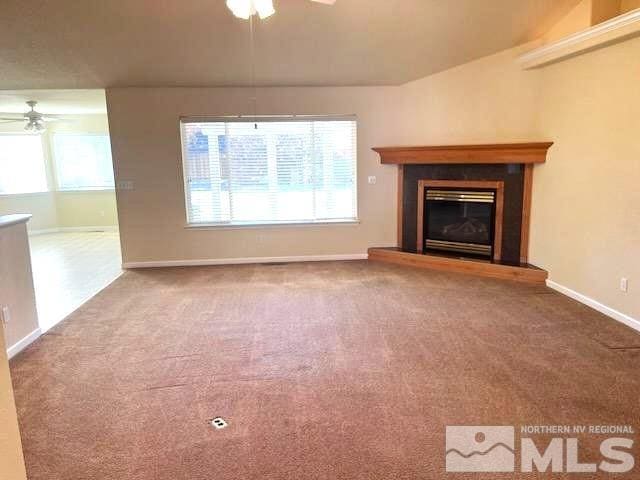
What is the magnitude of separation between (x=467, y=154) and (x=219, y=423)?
4.24m

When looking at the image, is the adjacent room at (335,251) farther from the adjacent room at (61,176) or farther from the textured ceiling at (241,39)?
the adjacent room at (61,176)

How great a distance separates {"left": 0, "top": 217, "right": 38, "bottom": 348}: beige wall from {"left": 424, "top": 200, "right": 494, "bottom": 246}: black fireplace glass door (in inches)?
182

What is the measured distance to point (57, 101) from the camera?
721 cm

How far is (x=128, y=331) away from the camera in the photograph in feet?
12.5

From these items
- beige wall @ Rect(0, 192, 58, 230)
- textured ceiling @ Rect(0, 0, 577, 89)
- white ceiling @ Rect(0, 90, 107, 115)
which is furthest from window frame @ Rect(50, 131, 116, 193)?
textured ceiling @ Rect(0, 0, 577, 89)

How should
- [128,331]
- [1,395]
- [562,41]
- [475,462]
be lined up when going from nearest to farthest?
[1,395]
[475,462]
[128,331]
[562,41]

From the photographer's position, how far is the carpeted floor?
7.10ft

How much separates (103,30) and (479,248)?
492 cm

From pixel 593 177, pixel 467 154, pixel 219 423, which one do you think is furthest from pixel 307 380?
pixel 467 154

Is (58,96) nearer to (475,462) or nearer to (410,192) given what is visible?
(410,192)

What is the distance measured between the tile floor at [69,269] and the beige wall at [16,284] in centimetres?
33

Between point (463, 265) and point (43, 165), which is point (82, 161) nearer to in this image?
point (43, 165)

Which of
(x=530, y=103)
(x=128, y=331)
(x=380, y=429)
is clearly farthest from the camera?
(x=530, y=103)

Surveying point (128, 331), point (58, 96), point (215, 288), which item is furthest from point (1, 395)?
point (58, 96)
